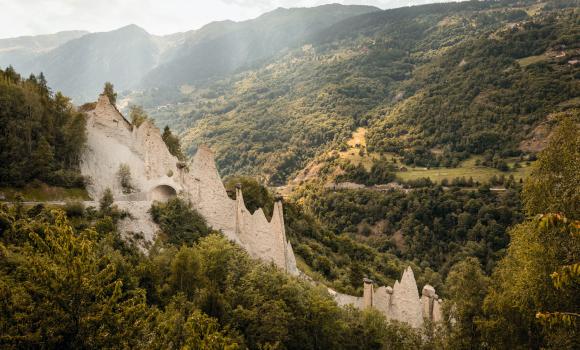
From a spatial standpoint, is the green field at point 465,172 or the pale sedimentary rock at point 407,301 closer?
the pale sedimentary rock at point 407,301

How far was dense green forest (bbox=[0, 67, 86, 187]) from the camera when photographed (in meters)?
34.2

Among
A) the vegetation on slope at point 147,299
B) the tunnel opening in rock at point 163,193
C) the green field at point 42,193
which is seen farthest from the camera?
the tunnel opening in rock at point 163,193

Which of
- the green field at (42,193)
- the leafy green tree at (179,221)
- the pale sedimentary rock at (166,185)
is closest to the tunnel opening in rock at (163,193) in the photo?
the pale sedimentary rock at (166,185)

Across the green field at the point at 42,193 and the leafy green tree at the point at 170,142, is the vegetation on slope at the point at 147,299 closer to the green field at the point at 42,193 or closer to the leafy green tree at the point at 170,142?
the green field at the point at 42,193

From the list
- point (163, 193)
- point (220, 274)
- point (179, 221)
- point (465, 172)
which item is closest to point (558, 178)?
point (220, 274)

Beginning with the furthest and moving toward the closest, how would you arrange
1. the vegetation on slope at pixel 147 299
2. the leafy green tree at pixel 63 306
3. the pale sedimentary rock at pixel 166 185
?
the pale sedimentary rock at pixel 166 185
the vegetation on slope at pixel 147 299
the leafy green tree at pixel 63 306

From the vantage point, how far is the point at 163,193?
41.2m

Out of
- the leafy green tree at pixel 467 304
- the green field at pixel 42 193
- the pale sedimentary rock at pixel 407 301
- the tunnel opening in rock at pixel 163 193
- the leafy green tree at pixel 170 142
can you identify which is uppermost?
the leafy green tree at pixel 170 142

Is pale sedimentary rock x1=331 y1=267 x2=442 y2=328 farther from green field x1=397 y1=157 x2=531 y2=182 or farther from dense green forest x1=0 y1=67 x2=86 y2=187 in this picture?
green field x1=397 y1=157 x2=531 y2=182

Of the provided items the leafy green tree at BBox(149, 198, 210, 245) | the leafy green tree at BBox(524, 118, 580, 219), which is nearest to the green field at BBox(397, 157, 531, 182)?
the leafy green tree at BBox(149, 198, 210, 245)

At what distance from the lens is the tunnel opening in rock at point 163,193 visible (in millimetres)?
40594

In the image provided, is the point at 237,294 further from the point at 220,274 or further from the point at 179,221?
the point at 179,221

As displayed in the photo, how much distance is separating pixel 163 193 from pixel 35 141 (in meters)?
12.2

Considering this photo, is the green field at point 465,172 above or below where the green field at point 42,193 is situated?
below
